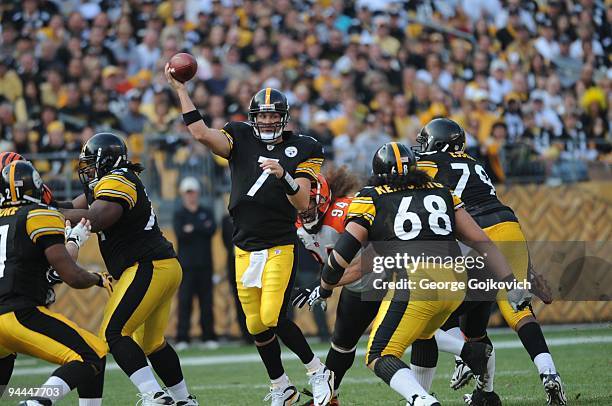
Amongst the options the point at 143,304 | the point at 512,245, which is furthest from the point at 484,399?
the point at 143,304

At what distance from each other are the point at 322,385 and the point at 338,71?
884 cm

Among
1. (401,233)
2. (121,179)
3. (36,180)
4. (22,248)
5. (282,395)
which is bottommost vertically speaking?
(282,395)

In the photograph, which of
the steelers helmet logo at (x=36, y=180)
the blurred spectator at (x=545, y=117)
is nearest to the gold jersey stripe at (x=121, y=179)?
the steelers helmet logo at (x=36, y=180)

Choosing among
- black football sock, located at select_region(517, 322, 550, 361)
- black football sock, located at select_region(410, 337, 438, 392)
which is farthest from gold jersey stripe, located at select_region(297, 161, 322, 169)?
black football sock, located at select_region(517, 322, 550, 361)

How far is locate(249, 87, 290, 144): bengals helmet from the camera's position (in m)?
6.98

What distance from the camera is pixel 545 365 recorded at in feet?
22.2

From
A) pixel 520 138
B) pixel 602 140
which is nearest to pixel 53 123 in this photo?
pixel 520 138

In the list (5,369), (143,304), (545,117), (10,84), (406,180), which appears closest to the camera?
(406,180)

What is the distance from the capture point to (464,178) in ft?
23.6

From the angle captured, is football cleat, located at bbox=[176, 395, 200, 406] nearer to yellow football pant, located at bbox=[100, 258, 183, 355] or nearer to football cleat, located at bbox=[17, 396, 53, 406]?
yellow football pant, located at bbox=[100, 258, 183, 355]

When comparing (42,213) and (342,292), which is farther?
(342,292)

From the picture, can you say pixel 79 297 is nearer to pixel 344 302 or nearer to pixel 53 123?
pixel 53 123

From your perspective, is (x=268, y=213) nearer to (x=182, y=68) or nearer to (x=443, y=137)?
(x=182, y=68)

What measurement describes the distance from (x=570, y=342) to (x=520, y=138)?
364 cm
